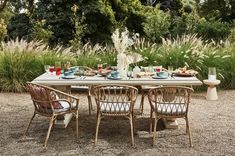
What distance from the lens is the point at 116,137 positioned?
5.20 m

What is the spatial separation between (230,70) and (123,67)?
158 inches

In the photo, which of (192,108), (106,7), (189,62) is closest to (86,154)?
(192,108)

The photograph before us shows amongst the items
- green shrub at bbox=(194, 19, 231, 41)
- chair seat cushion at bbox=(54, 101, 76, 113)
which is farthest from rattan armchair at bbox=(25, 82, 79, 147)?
green shrub at bbox=(194, 19, 231, 41)

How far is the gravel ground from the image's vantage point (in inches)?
184

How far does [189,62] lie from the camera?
8.55m

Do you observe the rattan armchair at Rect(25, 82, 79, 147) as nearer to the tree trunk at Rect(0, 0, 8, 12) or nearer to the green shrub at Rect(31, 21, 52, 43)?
the green shrub at Rect(31, 21, 52, 43)

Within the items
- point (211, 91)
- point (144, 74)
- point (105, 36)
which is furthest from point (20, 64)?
point (105, 36)

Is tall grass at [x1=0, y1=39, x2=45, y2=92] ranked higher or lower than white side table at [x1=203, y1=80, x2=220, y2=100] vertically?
higher

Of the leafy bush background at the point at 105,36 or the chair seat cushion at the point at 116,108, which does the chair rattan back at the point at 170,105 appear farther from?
the leafy bush background at the point at 105,36

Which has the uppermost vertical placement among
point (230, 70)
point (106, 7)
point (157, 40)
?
point (106, 7)

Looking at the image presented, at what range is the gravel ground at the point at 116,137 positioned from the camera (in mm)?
4684

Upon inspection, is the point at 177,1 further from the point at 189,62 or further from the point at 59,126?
the point at 59,126

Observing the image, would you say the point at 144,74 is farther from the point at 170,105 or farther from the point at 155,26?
the point at 155,26

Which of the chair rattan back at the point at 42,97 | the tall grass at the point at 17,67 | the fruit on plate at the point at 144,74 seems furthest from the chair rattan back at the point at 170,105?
the tall grass at the point at 17,67
